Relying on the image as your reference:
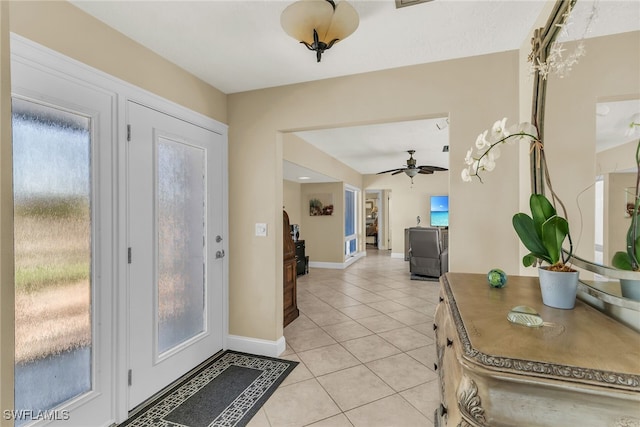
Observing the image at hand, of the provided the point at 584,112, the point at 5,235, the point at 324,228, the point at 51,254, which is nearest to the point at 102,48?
the point at 51,254

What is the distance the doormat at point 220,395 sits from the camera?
6.05 ft

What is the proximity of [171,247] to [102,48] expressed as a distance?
4.51 feet

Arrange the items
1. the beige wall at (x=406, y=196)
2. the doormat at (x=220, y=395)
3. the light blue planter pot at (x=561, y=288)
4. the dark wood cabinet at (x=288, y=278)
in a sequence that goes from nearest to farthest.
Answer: the light blue planter pot at (x=561, y=288) < the doormat at (x=220, y=395) < the dark wood cabinet at (x=288, y=278) < the beige wall at (x=406, y=196)

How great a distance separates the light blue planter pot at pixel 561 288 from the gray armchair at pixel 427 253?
16.3ft

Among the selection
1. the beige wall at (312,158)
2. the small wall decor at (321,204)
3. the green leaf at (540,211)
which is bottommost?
the green leaf at (540,211)

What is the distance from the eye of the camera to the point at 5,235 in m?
0.79

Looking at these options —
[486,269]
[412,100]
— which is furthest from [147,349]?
[412,100]

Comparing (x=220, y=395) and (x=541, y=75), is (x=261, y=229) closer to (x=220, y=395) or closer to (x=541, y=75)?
(x=220, y=395)

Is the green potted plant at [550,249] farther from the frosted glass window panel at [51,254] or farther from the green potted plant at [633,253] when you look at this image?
the frosted glass window panel at [51,254]

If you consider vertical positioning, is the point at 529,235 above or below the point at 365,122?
below

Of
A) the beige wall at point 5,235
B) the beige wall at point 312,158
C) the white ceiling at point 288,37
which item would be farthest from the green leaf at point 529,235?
the beige wall at point 312,158

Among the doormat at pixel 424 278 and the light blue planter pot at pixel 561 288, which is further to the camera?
the doormat at pixel 424 278

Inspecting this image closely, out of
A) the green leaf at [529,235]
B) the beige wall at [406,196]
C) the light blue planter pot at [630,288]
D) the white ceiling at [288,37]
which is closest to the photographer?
the light blue planter pot at [630,288]

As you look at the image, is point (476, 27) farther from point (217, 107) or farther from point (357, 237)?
point (357, 237)
